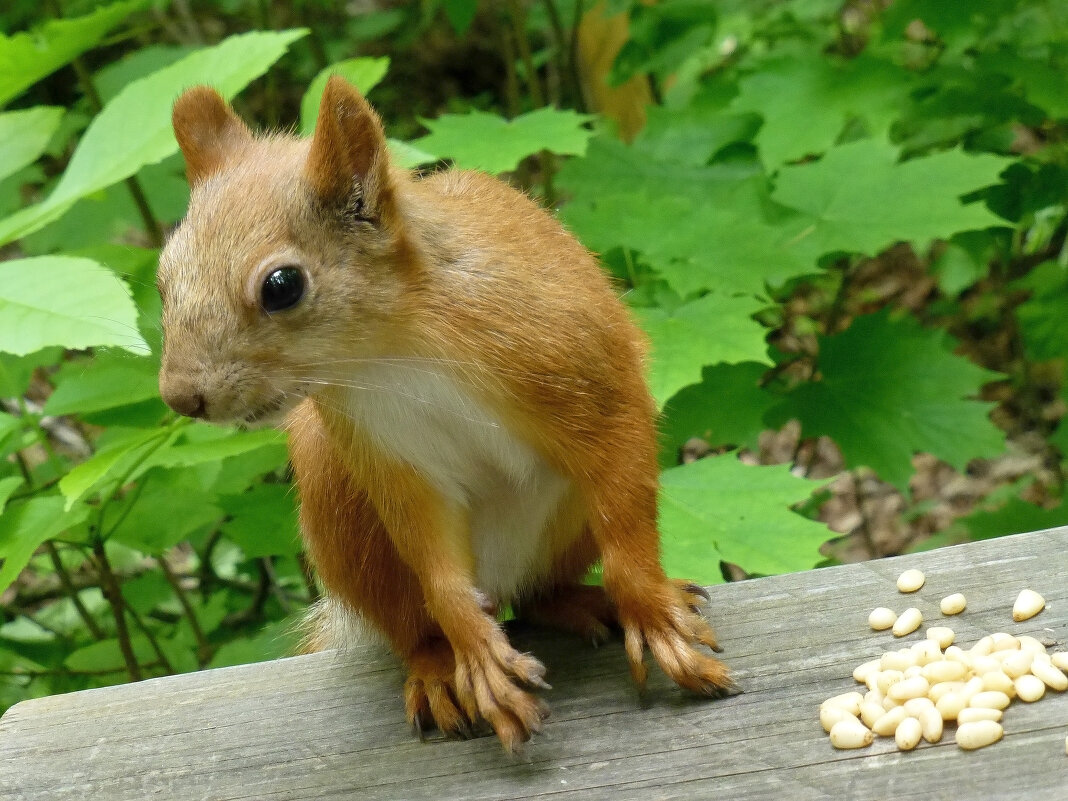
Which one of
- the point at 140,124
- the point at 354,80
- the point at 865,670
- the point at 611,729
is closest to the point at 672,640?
the point at 611,729

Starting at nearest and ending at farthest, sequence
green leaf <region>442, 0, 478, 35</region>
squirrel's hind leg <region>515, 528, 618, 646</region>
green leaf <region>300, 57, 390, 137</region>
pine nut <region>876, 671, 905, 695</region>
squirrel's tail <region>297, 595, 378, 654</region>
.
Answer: pine nut <region>876, 671, 905, 695</region> → squirrel's hind leg <region>515, 528, 618, 646</region> → squirrel's tail <region>297, 595, 378, 654</region> → green leaf <region>300, 57, 390, 137</region> → green leaf <region>442, 0, 478, 35</region>

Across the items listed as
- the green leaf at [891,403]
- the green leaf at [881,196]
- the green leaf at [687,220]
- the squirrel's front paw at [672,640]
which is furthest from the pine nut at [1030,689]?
the green leaf at [891,403]

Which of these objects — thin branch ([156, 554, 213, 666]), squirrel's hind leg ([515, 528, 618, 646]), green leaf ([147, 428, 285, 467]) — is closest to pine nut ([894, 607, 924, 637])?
squirrel's hind leg ([515, 528, 618, 646])

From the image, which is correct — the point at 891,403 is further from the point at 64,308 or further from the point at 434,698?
the point at 64,308

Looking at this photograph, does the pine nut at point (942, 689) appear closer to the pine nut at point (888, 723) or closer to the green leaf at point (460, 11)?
the pine nut at point (888, 723)

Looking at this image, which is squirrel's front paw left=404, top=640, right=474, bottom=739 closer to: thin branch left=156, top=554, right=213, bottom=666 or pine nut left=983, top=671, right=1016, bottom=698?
pine nut left=983, top=671, right=1016, bottom=698
